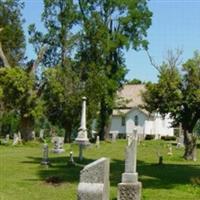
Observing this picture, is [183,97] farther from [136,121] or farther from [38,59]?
[136,121]

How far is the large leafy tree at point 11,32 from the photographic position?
200 ft

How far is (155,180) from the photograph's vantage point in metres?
20.9

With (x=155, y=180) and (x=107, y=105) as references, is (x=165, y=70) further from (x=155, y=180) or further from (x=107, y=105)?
(x=155, y=180)

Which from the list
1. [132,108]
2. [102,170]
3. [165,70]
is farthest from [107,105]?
[102,170]

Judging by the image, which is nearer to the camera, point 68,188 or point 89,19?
point 68,188

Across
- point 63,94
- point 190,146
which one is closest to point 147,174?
point 190,146

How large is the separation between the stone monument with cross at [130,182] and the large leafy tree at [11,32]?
44.8 m

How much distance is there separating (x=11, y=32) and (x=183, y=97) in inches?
1227

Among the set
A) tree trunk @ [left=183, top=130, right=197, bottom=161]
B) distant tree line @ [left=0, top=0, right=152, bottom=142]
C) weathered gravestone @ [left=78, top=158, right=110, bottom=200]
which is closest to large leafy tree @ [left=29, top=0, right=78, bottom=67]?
distant tree line @ [left=0, top=0, right=152, bottom=142]

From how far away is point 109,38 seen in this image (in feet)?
187

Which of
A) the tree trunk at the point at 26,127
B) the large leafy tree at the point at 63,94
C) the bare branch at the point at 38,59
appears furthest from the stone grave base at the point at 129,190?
the bare branch at the point at 38,59

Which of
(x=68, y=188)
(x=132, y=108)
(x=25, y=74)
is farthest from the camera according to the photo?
(x=132, y=108)

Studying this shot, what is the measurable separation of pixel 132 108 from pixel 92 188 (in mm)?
79320

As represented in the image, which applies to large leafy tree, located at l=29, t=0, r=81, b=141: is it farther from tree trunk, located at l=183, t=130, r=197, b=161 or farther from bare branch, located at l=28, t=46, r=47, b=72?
tree trunk, located at l=183, t=130, r=197, b=161
